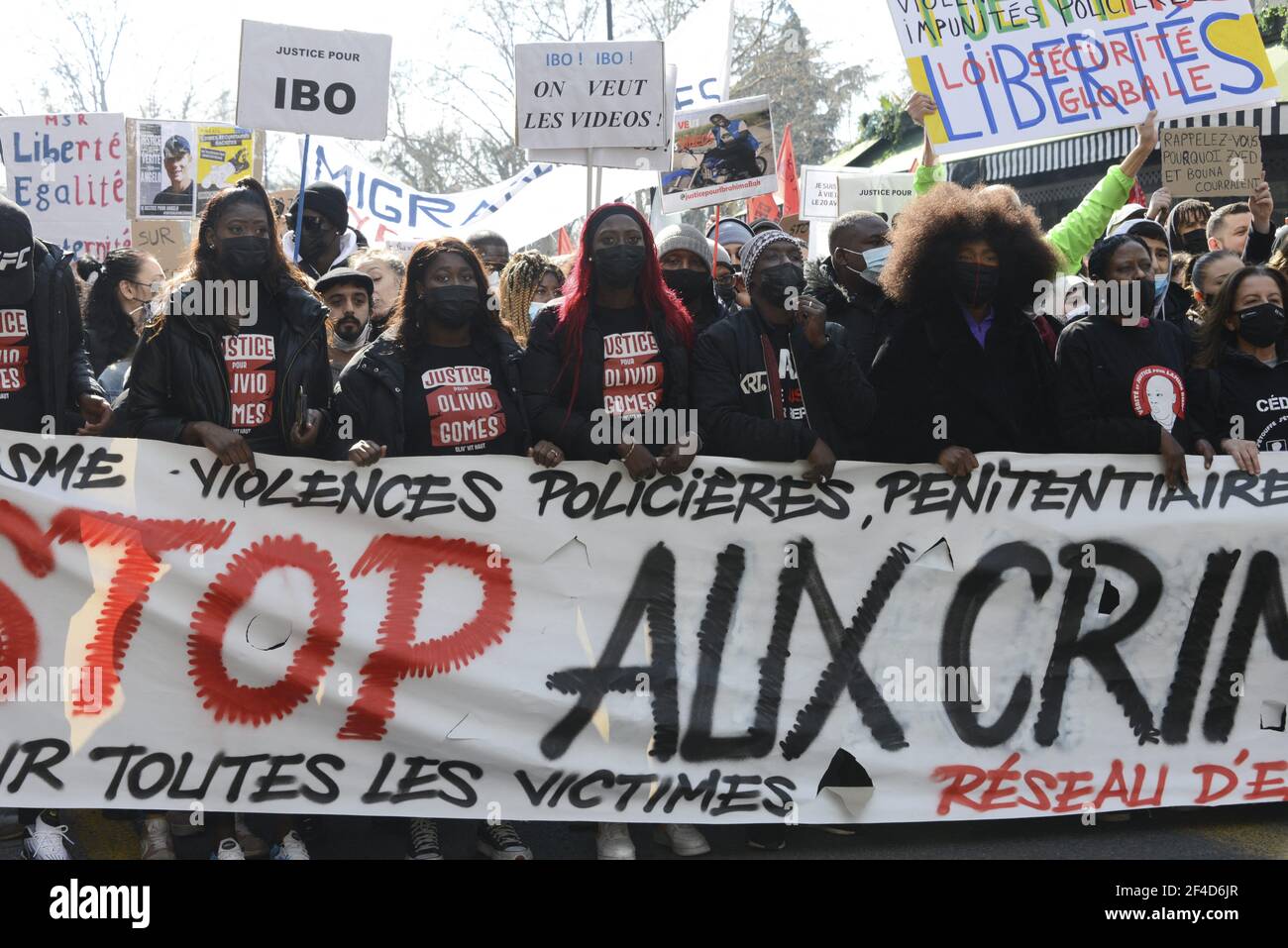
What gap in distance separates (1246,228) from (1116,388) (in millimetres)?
2823

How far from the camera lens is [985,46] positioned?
24.3 feet

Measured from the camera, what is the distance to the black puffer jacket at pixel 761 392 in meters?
4.94

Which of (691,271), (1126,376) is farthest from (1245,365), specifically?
(691,271)

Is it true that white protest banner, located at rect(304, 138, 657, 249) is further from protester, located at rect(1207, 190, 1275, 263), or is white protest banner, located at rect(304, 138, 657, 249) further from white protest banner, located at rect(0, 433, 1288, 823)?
white protest banner, located at rect(0, 433, 1288, 823)

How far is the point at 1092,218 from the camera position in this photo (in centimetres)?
689

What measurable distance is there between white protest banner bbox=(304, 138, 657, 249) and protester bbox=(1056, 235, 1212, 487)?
6.23 meters

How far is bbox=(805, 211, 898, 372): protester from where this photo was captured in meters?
5.58

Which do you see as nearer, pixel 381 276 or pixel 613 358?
pixel 613 358

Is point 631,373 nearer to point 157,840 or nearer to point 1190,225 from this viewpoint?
point 157,840

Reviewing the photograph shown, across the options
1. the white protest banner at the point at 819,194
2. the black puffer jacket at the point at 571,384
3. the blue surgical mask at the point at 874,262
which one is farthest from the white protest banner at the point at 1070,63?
the white protest banner at the point at 819,194

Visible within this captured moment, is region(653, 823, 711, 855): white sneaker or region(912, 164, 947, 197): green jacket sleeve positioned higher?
region(912, 164, 947, 197): green jacket sleeve

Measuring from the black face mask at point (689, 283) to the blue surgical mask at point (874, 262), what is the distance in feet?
2.16

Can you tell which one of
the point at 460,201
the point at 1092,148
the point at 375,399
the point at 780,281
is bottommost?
the point at 375,399

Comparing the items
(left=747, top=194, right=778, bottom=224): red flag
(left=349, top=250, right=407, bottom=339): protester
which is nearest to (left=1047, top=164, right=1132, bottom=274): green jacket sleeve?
(left=349, top=250, right=407, bottom=339): protester
